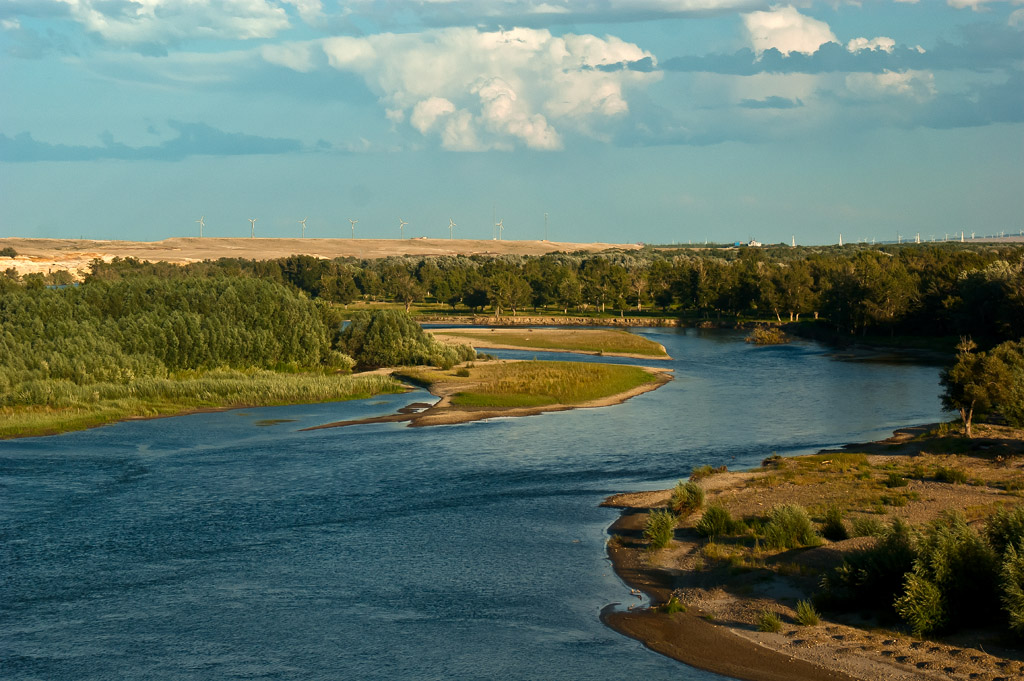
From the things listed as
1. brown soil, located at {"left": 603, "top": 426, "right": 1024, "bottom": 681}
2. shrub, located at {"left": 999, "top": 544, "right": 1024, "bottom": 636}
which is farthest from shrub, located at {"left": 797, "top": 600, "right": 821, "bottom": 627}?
shrub, located at {"left": 999, "top": 544, "right": 1024, "bottom": 636}

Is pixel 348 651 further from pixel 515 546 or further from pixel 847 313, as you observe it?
pixel 847 313

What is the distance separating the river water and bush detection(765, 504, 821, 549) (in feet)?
18.0

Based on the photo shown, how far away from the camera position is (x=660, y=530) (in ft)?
110

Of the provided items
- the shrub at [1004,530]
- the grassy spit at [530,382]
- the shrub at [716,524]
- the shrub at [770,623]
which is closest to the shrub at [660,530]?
the shrub at [716,524]

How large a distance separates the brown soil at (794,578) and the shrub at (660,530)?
1.05 ft

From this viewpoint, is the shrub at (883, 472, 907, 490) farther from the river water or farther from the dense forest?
the dense forest

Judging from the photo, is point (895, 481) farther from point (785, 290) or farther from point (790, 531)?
point (785, 290)

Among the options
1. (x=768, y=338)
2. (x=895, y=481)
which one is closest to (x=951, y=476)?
(x=895, y=481)

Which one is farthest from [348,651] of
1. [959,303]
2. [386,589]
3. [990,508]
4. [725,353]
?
[959,303]

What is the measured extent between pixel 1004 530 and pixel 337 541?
69.7 ft

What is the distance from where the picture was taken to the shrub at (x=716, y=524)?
1331 inches

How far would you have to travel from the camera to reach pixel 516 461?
162 feet

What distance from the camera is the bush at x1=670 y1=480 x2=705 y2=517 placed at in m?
37.0

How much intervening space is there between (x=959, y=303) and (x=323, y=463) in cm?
9000
